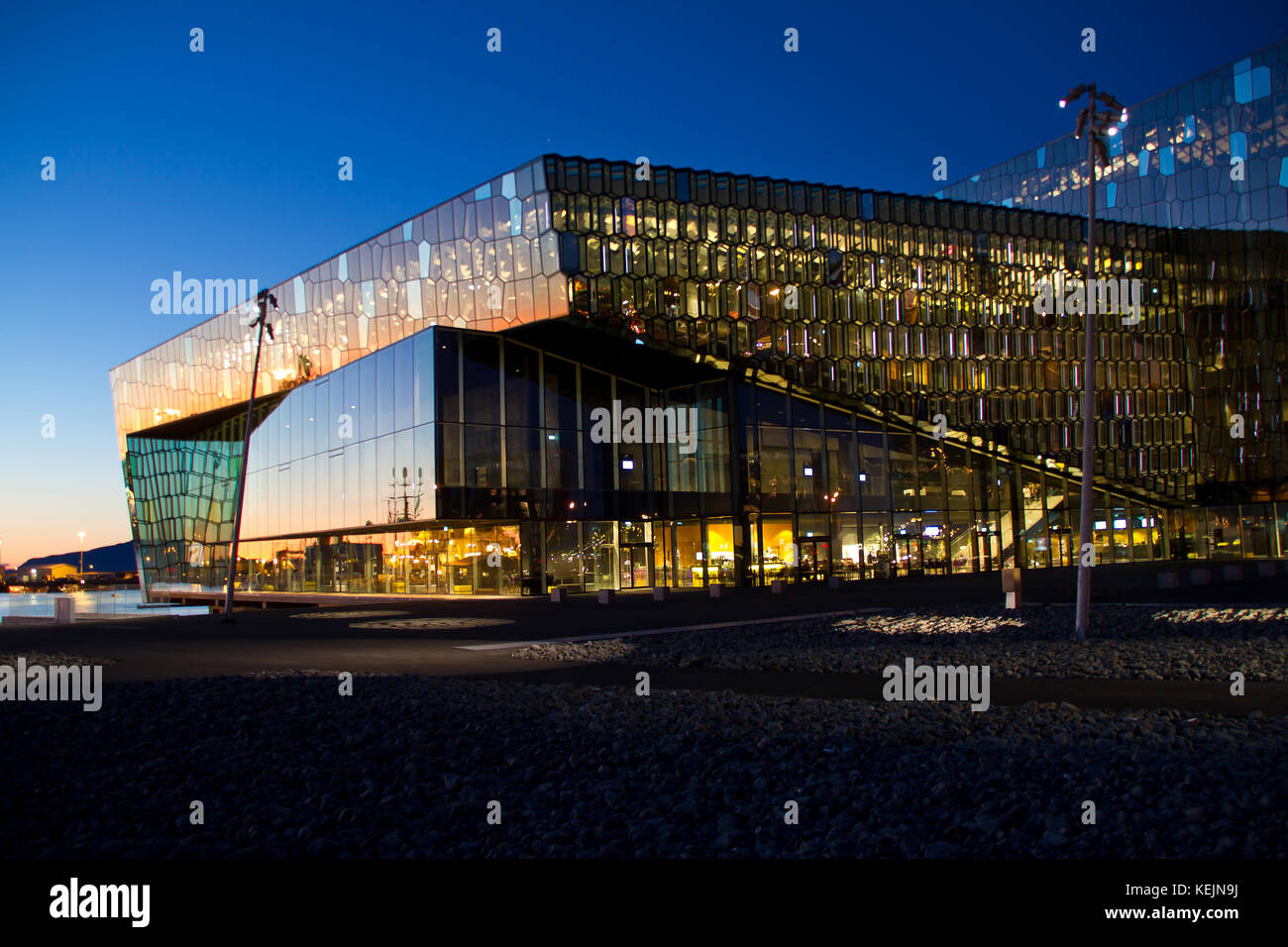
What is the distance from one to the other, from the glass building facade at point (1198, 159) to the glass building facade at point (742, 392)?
1769 millimetres

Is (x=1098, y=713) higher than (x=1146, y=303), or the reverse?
(x=1146, y=303)

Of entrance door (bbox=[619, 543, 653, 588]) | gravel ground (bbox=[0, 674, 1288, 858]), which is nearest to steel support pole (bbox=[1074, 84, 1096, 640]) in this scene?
gravel ground (bbox=[0, 674, 1288, 858])

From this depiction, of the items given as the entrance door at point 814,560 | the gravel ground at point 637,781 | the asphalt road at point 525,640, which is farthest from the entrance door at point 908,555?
the gravel ground at point 637,781

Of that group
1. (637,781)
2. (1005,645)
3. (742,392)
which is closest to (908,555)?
(742,392)

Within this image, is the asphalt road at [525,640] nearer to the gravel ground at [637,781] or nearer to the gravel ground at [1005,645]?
the gravel ground at [1005,645]

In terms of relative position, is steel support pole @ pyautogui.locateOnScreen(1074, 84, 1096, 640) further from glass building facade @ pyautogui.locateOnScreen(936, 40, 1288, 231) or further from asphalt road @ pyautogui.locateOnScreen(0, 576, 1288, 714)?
glass building facade @ pyautogui.locateOnScreen(936, 40, 1288, 231)

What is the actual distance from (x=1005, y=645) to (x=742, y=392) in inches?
1055

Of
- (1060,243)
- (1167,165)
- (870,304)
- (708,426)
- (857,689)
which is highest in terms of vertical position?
(1167,165)

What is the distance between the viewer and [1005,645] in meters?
16.4

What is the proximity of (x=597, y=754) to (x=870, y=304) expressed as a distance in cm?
3814
